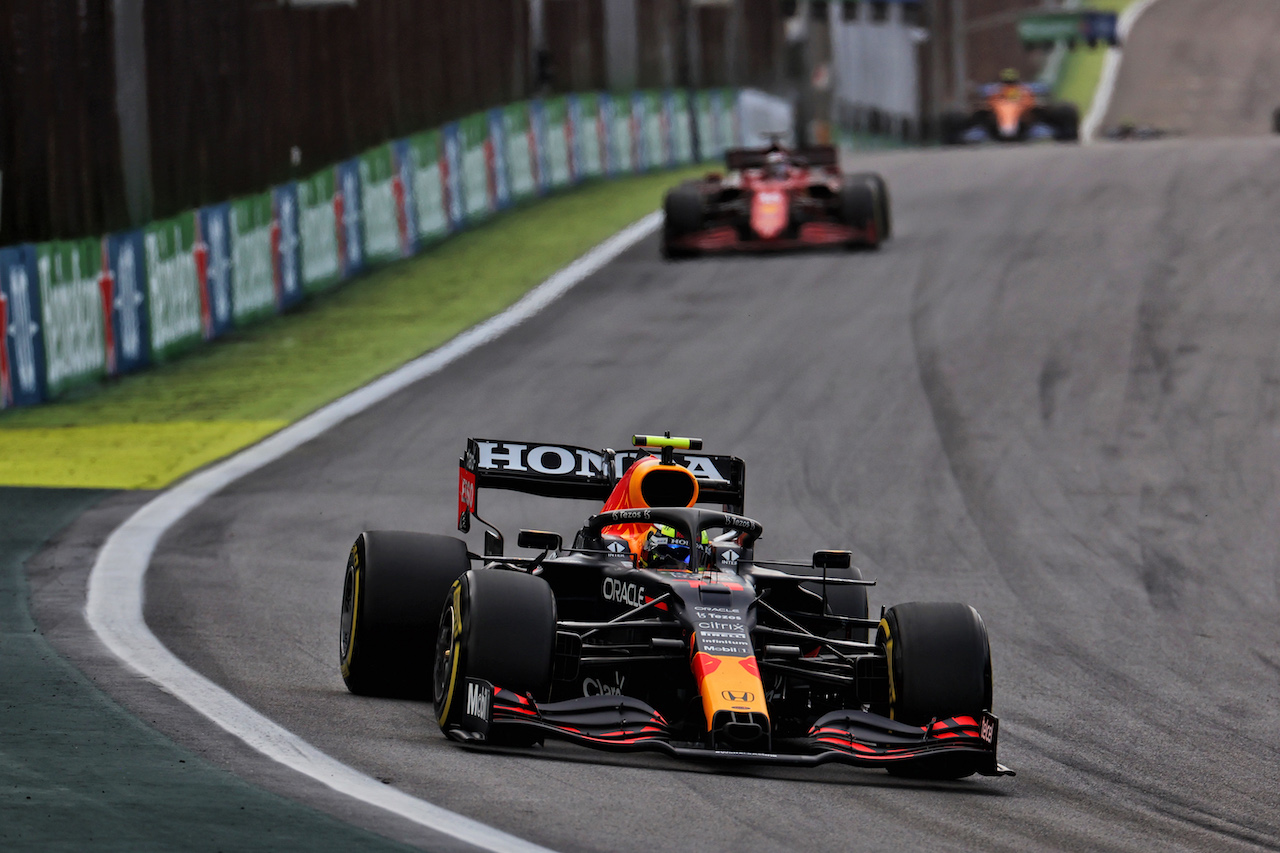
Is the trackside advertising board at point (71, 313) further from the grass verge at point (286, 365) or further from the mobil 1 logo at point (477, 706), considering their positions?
the mobil 1 logo at point (477, 706)

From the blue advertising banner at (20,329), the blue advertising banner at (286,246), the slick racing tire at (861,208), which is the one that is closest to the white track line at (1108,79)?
the slick racing tire at (861,208)

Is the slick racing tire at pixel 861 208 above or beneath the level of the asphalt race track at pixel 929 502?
above

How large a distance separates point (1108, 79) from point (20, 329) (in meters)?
65.9

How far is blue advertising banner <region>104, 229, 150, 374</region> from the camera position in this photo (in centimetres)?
2144

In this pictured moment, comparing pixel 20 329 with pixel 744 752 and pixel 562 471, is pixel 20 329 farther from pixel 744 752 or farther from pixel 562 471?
pixel 744 752

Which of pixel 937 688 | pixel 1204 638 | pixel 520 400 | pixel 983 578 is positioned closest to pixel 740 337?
pixel 520 400

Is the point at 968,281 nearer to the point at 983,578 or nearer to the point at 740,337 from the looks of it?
the point at 740,337

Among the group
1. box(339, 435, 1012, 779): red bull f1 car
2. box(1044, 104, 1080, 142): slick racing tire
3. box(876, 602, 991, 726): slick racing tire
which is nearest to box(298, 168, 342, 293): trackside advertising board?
box(339, 435, 1012, 779): red bull f1 car

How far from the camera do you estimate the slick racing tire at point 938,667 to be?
28.8 feet

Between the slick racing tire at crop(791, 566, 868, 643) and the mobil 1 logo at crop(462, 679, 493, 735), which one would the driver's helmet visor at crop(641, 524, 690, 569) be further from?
the mobil 1 logo at crop(462, 679, 493, 735)

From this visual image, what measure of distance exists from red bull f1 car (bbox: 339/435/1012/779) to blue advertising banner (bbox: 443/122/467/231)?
831 inches

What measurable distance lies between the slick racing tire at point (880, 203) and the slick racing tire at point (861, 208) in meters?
0.07

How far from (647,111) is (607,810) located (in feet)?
111

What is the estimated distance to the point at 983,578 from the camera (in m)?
13.9
